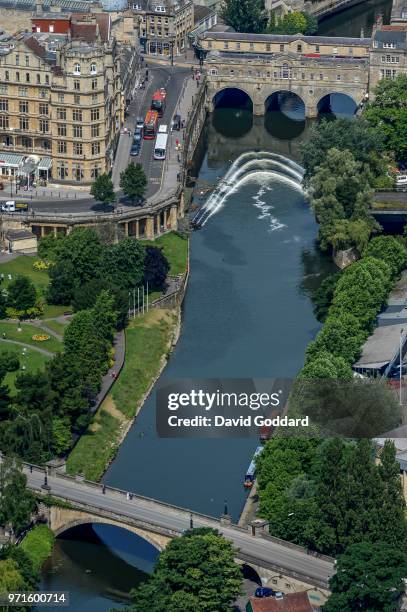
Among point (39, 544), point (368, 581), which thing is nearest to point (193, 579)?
point (368, 581)

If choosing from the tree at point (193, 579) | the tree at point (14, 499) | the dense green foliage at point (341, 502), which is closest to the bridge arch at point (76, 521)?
the tree at point (14, 499)

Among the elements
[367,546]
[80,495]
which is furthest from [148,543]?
[367,546]

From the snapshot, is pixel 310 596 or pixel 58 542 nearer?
pixel 310 596

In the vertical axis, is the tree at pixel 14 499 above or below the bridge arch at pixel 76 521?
above

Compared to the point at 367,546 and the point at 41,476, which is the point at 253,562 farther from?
the point at 41,476

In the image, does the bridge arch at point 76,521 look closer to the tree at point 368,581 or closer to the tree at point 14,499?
the tree at point 14,499

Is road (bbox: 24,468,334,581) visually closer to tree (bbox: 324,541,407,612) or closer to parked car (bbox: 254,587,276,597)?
parked car (bbox: 254,587,276,597)

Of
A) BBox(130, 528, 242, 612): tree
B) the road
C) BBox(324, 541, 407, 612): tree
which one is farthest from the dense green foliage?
BBox(130, 528, 242, 612): tree
